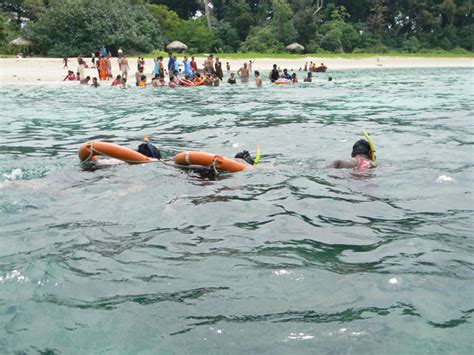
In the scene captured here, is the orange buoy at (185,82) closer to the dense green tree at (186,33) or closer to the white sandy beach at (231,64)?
the white sandy beach at (231,64)

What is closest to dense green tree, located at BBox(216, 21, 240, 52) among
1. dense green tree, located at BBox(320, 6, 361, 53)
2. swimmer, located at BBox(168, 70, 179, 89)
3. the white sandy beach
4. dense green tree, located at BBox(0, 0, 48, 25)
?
the white sandy beach

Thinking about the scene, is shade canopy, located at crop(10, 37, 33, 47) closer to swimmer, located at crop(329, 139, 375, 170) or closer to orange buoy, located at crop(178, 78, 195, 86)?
orange buoy, located at crop(178, 78, 195, 86)

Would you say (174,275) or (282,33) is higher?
(282,33)

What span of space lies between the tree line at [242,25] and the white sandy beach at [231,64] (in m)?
3.74

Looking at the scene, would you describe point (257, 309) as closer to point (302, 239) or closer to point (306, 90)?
point (302, 239)

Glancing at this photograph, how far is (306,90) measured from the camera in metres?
25.3

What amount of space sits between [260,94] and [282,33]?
3136 centimetres

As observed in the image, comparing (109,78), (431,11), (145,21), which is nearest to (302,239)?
(109,78)

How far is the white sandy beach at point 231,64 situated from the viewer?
29.4 m

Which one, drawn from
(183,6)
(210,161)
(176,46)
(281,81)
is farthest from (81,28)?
(210,161)

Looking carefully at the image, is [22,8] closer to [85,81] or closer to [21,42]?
[21,42]

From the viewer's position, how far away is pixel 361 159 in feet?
27.1

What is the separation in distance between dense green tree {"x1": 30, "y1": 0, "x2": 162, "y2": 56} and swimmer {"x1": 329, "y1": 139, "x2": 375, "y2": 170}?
113 ft

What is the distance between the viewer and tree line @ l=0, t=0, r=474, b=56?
129 ft
